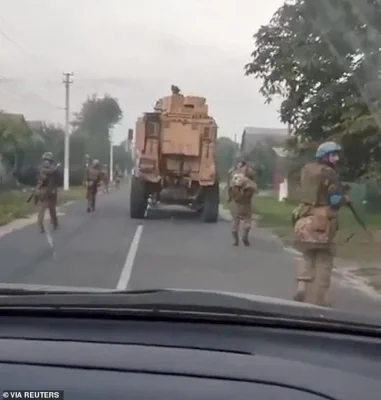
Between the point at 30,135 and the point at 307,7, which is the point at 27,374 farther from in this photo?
the point at 30,135

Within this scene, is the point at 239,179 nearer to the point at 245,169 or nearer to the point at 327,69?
the point at 245,169

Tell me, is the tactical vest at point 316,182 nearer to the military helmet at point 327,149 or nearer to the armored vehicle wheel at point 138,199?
the military helmet at point 327,149

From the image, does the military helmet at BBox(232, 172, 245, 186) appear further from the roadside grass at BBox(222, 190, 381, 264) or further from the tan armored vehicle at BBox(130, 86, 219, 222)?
the tan armored vehicle at BBox(130, 86, 219, 222)

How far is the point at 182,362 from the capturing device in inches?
81.0

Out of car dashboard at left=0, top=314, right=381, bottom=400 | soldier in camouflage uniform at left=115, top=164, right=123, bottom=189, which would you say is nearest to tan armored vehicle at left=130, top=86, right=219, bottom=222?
car dashboard at left=0, top=314, right=381, bottom=400

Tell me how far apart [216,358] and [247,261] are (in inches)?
549

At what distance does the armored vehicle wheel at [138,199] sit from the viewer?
2767cm

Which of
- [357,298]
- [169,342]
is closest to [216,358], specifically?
[169,342]

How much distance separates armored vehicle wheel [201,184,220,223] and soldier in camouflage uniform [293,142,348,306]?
17.4m

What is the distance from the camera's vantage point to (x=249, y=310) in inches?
101

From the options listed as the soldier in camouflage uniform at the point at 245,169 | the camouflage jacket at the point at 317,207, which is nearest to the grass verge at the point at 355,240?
the camouflage jacket at the point at 317,207

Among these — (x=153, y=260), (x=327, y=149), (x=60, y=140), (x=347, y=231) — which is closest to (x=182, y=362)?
(x=327, y=149)

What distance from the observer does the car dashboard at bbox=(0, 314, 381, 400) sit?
6.53ft

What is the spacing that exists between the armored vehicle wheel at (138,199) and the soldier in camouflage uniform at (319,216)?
17.8 meters
